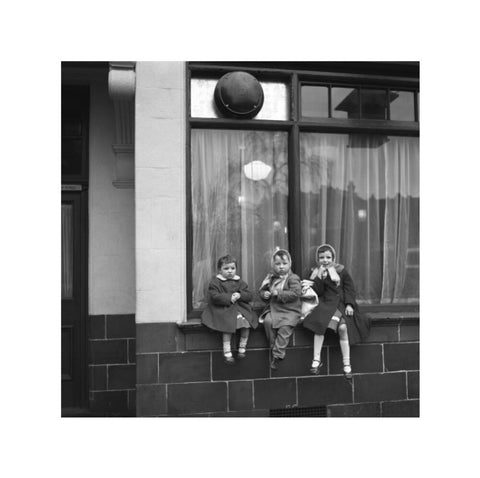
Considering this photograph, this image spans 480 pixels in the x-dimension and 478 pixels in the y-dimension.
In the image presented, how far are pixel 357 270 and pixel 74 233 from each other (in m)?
3.39

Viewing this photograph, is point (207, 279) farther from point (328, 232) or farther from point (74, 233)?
point (74, 233)

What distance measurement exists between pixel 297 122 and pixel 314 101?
0.34 metres

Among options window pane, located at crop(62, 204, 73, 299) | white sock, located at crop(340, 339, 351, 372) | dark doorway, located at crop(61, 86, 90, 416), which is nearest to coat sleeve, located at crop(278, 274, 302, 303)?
white sock, located at crop(340, 339, 351, 372)

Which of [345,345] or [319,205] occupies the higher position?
[319,205]

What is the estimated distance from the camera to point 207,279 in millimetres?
4363

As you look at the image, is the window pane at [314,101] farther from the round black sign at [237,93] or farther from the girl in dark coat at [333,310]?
the girl in dark coat at [333,310]

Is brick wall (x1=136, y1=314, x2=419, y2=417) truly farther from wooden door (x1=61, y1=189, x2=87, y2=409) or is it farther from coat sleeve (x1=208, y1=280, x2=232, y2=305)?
wooden door (x1=61, y1=189, x2=87, y2=409)

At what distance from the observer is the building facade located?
13.5ft

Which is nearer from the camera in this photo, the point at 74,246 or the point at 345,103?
the point at 345,103

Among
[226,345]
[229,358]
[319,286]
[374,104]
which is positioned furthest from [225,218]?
[374,104]

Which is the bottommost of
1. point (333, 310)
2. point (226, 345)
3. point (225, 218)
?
point (226, 345)

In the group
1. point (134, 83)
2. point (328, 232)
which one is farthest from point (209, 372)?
point (134, 83)

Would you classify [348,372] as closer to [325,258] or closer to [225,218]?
[325,258]

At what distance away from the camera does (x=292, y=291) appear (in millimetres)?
4047
